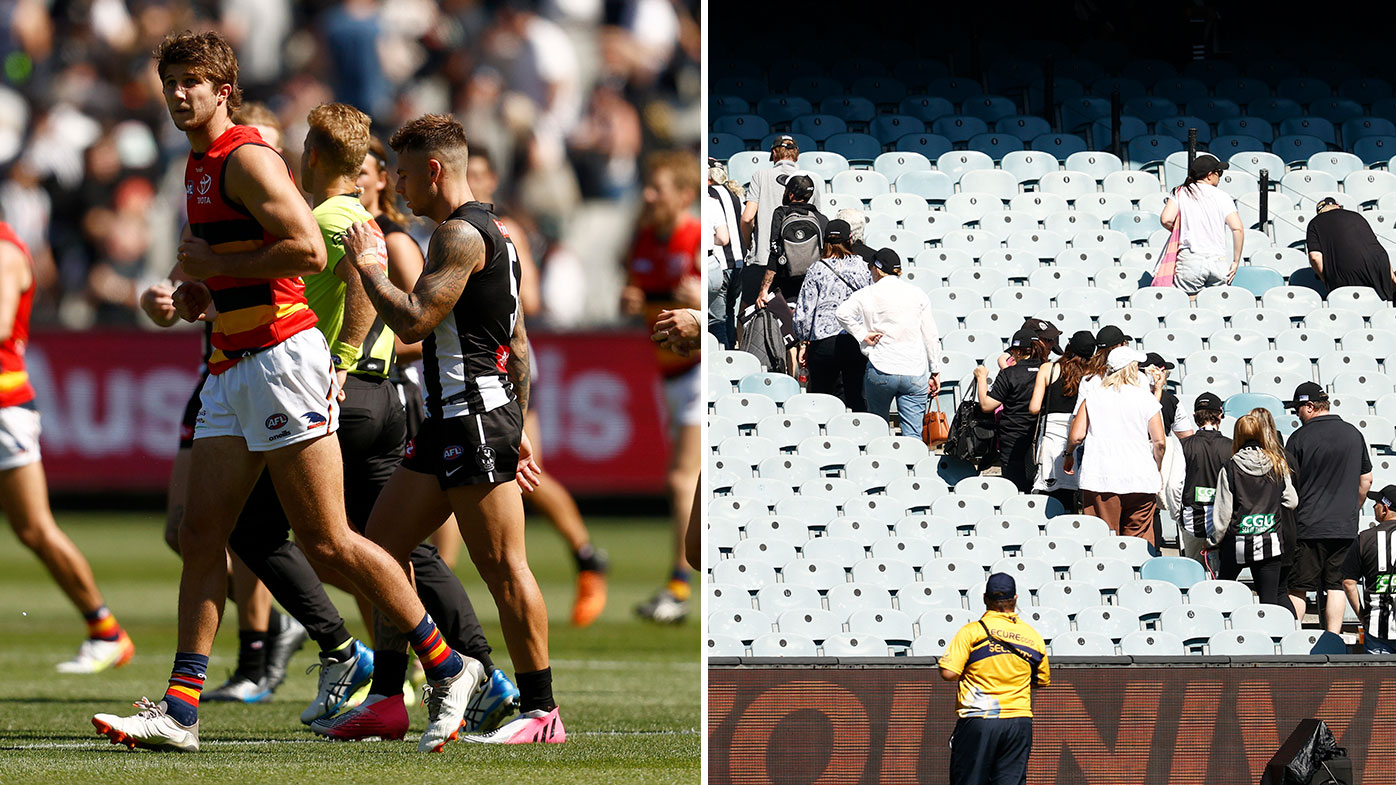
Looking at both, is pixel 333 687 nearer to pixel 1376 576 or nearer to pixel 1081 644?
pixel 1081 644

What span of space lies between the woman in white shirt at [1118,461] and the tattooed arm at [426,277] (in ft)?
12.9

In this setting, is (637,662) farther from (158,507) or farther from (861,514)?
(158,507)

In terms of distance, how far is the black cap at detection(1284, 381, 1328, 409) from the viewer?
845 cm

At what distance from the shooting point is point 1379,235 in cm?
877

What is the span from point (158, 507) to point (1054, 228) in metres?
10.8

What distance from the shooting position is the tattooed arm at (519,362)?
18.5 ft

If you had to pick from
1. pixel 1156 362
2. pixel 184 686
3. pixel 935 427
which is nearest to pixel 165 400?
pixel 935 427

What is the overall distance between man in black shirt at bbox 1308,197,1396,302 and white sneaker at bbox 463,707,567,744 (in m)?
5.24

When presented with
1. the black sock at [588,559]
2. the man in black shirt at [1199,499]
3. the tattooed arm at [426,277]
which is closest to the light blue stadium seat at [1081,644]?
the man in black shirt at [1199,499]

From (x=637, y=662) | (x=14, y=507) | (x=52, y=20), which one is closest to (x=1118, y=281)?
(x=637, y=662)

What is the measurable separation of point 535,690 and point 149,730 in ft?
3.95

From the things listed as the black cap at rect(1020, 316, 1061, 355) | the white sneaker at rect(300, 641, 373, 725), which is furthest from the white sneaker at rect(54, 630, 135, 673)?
the black cap at rect(1020, 316, 1061, 355)

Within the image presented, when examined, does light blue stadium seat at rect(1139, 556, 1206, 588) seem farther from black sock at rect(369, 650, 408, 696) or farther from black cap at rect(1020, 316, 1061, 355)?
black sock at rect(369, 650, 408, 696)

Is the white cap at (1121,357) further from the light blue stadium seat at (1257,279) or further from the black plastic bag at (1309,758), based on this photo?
the black plastic bag at (1309,758)
